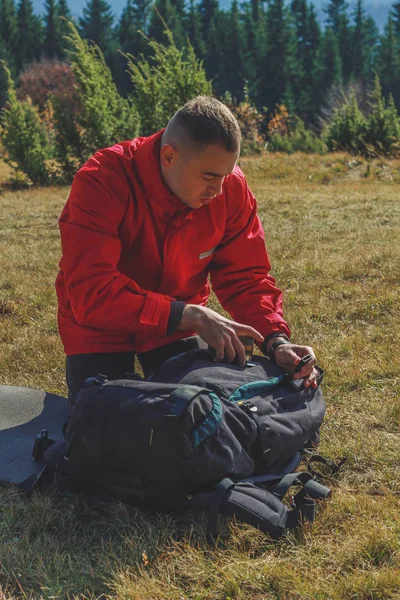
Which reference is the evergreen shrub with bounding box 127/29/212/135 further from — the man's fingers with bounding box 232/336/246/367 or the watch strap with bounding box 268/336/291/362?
the man's fingers with bounding box 232/336/246/367

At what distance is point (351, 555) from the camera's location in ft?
7.49

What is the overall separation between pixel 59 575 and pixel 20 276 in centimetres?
458

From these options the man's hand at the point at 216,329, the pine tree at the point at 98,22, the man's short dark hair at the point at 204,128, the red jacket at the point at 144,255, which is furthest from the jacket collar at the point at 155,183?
the pine tree at the point at 98,22

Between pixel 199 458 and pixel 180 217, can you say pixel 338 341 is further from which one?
pixel 199 458

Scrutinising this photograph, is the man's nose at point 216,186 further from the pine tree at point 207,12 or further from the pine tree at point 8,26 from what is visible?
the pine tree at point 207,12

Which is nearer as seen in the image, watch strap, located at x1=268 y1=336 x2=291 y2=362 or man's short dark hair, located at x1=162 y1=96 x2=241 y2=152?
man's short dark hair, located at x1=162 y1=96 x2=241 y2=152

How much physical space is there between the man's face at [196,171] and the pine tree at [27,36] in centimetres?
6122

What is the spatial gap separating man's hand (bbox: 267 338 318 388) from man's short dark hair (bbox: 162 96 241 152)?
876 millimetres

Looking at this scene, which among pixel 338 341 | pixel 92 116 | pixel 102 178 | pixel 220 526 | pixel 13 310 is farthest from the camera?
pixel 92 116

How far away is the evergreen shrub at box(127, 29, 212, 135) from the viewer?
15.2 m

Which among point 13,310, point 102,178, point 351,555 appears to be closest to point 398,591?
point 351,555

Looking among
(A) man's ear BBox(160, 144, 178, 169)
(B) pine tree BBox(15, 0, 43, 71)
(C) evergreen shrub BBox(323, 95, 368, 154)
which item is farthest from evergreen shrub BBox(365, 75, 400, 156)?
(B) pine tree BBox(15, 0, 43, 71)

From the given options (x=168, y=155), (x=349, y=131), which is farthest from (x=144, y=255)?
(x=349, y=131)

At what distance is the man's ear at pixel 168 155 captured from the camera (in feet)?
9.27
